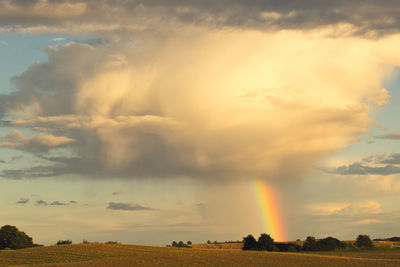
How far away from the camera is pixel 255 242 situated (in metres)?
157

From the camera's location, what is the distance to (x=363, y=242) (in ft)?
522

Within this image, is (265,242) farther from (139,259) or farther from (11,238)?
(139,259)

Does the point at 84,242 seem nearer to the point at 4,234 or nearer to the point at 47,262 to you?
the point at 47,262

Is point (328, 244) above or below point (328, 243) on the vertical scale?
below

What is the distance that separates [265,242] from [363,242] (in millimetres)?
35172

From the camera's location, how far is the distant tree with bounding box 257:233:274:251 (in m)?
155

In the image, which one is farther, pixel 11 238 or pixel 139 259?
pixel 11 238

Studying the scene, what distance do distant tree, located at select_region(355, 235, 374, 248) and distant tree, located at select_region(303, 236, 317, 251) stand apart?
1532 centimetres

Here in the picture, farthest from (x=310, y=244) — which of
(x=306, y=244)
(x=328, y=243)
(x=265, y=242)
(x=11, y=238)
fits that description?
(x=11, y=238)

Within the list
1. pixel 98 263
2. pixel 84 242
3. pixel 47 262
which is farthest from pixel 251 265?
pixel 84 242

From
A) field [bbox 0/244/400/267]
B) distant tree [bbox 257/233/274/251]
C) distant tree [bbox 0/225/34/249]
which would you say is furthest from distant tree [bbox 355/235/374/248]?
distant tree [bbox 0/225/34/249]

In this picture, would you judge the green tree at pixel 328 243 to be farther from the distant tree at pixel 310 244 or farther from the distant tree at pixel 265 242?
the distant tree at pixel 265 242

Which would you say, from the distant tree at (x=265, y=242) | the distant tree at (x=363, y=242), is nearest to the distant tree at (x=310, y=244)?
the distant tree at (x=265, y=242)

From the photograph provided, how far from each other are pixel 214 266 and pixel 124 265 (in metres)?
13.3
